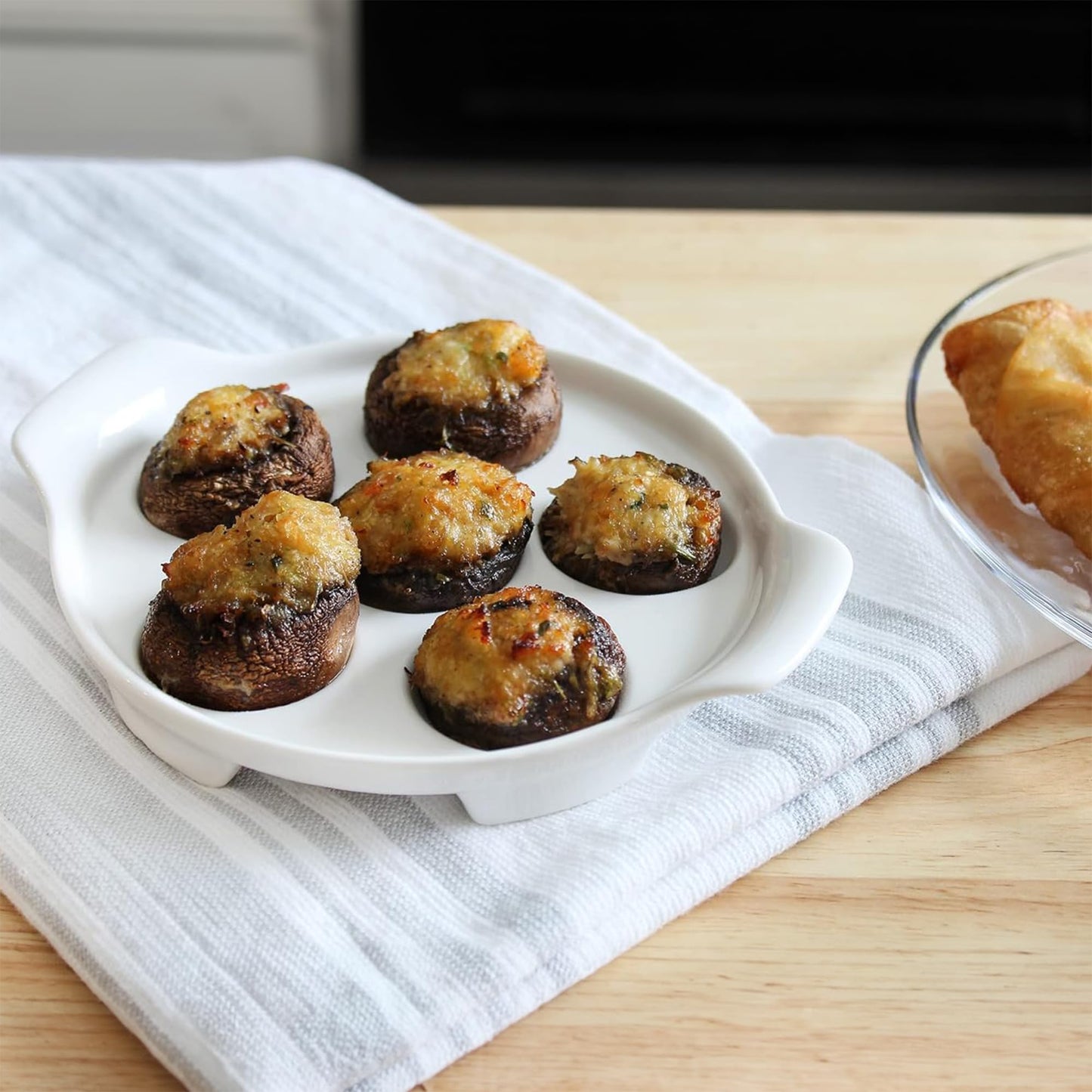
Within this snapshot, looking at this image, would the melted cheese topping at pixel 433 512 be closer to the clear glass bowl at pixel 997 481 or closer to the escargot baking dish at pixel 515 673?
the escargot baking dish at pixel 515 673

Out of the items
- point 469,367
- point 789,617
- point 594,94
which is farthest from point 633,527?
point 594,94

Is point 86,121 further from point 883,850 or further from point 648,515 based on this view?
point 883,850

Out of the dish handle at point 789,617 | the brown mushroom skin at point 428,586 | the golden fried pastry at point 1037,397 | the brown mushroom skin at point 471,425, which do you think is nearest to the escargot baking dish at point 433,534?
the brown mushroom skin at point 428,586

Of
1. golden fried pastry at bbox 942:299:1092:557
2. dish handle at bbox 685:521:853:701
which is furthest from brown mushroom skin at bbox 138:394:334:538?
golden fried pastry at bbox 942:299:1092:557

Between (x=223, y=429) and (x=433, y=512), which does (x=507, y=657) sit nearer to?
(x=433, y=512)

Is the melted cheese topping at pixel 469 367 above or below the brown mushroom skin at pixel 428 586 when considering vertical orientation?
above

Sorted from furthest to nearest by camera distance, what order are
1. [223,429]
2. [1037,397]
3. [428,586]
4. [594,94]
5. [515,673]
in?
Result: [594,94] < [1037,397] < [223,429] < [428,586] < [515,673]
